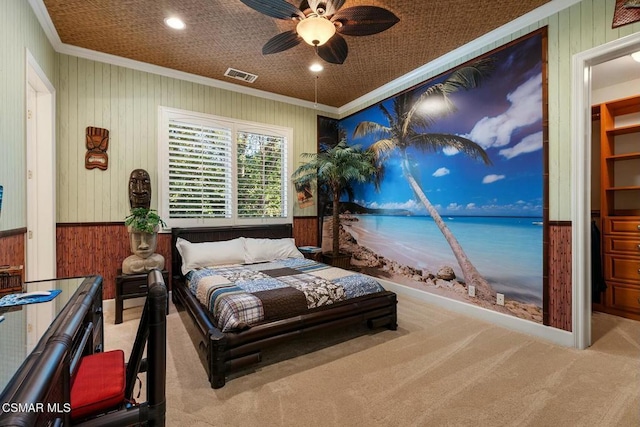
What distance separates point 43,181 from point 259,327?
3.04 metres

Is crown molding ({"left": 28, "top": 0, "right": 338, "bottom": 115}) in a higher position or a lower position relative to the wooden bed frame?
higher

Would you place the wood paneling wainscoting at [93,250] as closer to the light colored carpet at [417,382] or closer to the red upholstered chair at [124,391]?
the light colored carpet at [417,382]

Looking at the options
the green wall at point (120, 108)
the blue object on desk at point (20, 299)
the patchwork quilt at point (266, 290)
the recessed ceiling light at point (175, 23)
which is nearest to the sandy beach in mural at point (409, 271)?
the green wall at point (120, 108)

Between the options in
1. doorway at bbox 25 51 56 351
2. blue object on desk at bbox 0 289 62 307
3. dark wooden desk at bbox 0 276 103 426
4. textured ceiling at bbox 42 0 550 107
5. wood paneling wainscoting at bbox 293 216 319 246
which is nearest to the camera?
dark wooden desk at bbox 0 276 103 426

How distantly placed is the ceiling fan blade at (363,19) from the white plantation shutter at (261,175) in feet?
Answer: 8.46

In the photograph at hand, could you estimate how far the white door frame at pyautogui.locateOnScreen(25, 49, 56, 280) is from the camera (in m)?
3.17

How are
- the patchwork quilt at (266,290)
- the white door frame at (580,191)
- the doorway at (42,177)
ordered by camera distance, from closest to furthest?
the patchwork quilt at (266,290), the white door frame at (580,191), the doorway at (42,177)

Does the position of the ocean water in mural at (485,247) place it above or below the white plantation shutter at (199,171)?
below

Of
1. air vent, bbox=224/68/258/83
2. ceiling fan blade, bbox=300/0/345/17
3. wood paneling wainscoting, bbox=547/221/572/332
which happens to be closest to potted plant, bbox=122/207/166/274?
air vent, bbox=224/68/258/83

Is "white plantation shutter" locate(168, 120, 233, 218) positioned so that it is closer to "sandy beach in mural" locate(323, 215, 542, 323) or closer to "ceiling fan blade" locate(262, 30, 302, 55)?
"ceiling fan blade" locate(262, 30, 302, 55)

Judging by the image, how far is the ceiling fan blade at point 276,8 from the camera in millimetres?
2260

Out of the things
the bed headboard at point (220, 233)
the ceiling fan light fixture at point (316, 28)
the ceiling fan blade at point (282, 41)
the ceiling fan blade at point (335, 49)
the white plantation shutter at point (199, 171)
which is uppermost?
the ceiling fan blade at point (282, 41)

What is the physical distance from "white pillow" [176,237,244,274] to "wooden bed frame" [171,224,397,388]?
0.98 feet

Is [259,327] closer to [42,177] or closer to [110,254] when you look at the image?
[110,254]
